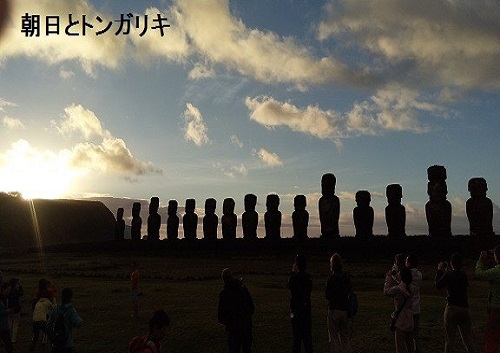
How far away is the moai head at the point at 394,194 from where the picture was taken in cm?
4428

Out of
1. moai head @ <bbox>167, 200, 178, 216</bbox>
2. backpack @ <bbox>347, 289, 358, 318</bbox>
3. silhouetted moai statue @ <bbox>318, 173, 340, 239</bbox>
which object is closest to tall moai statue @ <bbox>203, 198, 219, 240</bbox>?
moai head @ <bbox>167, 200, 178, 216</bbox>

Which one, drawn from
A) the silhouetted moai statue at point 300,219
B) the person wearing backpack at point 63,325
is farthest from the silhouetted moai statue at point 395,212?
the person wearing backpack at point 63,325

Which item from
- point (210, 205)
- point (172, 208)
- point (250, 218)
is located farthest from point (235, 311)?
point (172, 208)

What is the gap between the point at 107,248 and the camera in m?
62.7

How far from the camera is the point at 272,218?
51.3 metres

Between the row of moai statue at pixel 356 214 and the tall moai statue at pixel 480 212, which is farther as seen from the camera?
the row of moai statue at pixel 356 214

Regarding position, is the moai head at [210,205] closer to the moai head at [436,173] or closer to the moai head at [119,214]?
the moai head at [119,214]

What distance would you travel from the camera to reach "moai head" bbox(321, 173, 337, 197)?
47.8m

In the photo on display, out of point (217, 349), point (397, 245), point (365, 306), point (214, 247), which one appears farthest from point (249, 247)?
point (217, 349)

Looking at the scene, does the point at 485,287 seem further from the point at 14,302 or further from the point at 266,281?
the point at 14,302

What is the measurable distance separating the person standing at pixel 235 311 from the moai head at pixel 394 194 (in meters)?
35.5

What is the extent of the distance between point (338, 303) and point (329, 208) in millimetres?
36503

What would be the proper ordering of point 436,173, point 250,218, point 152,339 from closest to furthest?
1. point 152,339
2. point 436,173
3. point 250,218

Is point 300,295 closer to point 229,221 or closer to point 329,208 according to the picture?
point 329,208
